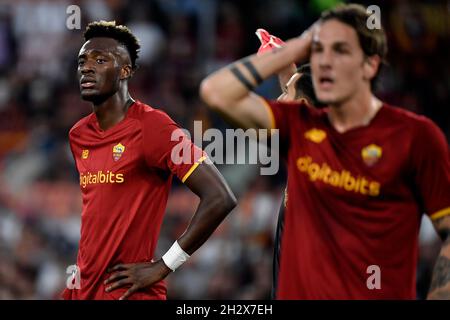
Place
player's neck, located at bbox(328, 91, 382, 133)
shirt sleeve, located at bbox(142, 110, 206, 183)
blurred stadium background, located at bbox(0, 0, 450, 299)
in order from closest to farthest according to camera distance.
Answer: player's neck, located at bbox(328, 91, 382, 133), shirt sleeve, located at bbox(142, 110, 206, 183), blurred stadium background, located at bbox(0, 0, 450, 299)

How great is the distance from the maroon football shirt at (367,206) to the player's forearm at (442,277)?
0.10m

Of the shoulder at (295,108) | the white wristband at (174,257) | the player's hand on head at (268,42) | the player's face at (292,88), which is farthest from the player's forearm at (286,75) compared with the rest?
the shoulder at (295,108)

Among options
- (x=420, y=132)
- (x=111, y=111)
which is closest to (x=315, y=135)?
(x=420, y=132)

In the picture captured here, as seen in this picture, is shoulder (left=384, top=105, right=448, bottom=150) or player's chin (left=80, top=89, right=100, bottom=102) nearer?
shoulder (left=384, top=105, right=448, bottom=150)

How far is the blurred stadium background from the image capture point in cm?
1052

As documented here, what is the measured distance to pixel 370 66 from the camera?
413 centimetres

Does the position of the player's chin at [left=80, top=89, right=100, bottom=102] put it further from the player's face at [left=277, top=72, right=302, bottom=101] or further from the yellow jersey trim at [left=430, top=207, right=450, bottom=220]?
the yellow jersey trim at [left=430, top=207, right=450, bottom=220]

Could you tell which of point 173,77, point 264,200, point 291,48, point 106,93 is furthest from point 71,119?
point 291,48

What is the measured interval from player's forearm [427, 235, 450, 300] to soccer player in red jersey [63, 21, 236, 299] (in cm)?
149

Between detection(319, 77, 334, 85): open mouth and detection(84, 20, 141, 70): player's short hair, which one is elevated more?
detection(84, 20, 141, 70): player's short hair

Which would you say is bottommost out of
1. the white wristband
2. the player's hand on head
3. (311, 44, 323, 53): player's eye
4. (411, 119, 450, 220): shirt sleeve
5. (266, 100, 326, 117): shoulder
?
the white wristband

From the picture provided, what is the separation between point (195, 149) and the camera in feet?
17.7

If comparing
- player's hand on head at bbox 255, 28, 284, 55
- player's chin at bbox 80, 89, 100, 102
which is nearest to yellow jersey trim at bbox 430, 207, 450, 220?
player's chin at bbox 80, 89, 100, 102

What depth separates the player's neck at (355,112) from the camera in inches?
162
